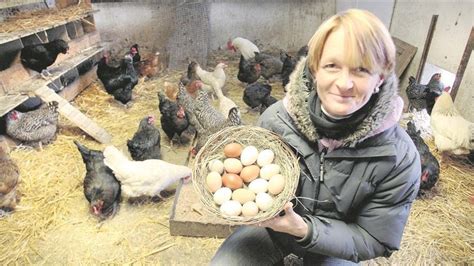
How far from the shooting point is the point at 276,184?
1.25 meters

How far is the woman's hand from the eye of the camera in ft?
3.73

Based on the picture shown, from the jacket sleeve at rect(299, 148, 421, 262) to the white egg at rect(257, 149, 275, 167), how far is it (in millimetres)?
292

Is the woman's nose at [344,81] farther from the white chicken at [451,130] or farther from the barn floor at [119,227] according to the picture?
the white chicken at [451,130]

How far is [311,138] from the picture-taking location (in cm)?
124

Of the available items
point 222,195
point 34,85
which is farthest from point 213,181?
point 34,85

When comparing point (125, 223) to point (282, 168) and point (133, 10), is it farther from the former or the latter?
point (133, 10)

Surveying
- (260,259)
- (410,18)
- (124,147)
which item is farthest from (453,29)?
(124,147)

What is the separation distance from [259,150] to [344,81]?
53cm

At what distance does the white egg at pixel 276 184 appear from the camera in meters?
1.24

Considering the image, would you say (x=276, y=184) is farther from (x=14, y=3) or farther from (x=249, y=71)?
(x=14, y=3)

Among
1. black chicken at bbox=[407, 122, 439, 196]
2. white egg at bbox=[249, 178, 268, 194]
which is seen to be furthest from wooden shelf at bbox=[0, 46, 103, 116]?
black chicken at bbox=[407, 122, 439, 196]

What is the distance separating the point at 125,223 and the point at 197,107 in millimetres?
1400

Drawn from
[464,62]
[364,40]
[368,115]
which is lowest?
[464,62]

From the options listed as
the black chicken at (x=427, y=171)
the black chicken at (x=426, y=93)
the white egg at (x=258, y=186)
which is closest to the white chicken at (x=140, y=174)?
the white egg at (x=258, y=186)
